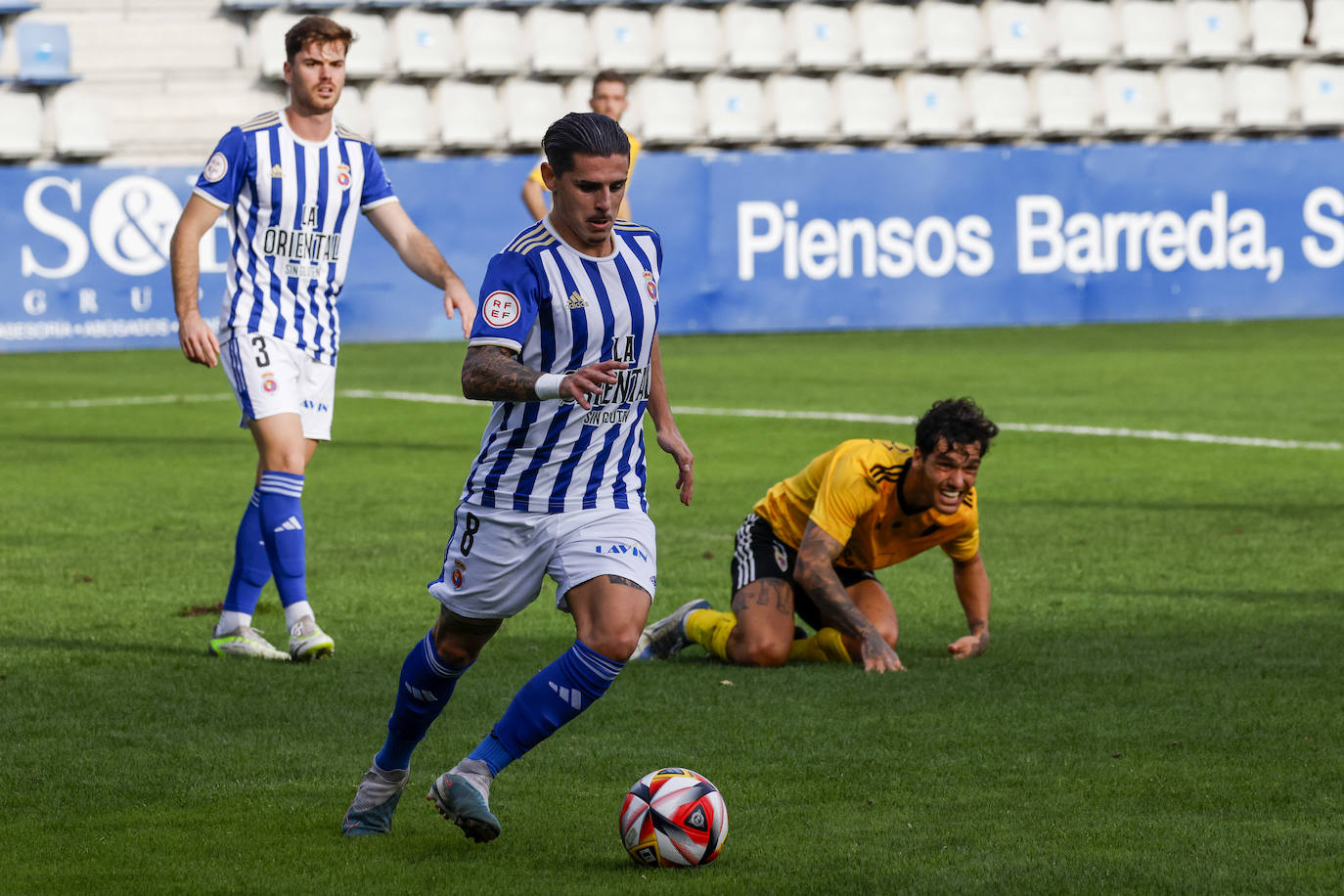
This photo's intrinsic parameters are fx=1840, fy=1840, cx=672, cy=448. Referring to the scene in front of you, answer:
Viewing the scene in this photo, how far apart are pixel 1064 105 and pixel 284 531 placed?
2086 cm

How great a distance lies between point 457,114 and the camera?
23719mm

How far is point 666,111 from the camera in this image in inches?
952

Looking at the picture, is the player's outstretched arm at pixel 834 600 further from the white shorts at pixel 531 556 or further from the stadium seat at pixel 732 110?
the stadium seat at pixel 732 110

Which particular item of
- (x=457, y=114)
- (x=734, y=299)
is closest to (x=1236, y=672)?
(x=734, y=299)

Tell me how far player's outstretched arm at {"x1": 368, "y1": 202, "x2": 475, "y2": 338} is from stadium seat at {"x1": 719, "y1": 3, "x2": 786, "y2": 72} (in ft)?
62.6

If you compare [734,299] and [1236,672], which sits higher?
[734,299]

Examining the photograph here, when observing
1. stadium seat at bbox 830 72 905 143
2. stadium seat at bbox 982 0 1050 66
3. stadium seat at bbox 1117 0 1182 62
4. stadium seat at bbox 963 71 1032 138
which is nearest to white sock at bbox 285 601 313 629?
stadium seat at bbox 830 72 905 143

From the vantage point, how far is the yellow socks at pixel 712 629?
240 inches

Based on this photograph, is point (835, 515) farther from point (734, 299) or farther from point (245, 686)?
point (734, 299)

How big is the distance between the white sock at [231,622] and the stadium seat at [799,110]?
1915 cm

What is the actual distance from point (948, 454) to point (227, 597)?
249 centimetres

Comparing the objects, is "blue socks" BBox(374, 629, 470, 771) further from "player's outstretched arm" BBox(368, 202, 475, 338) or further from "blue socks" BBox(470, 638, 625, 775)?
"player's outstretched arm" BBox(368, 202, 475, 338)

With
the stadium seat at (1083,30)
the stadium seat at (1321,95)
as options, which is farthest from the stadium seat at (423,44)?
the stadium seat at (1321,95)

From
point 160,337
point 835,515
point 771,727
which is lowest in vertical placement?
point 771,727
